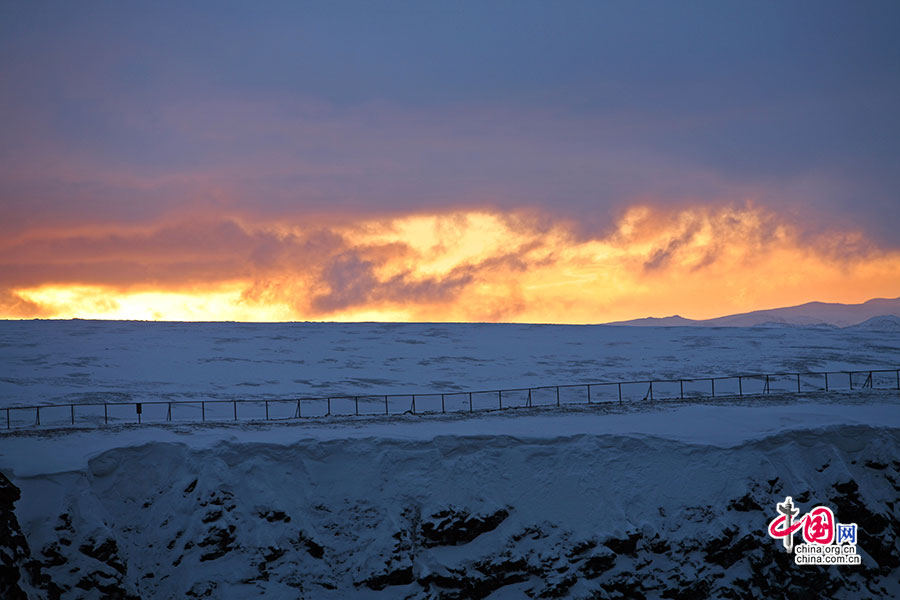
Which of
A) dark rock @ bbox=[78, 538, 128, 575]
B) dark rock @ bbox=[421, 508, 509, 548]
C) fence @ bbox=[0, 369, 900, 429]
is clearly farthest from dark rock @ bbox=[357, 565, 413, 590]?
fence @ bbox=[0, 369, 900, 429]

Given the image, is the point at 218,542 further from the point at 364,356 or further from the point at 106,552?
the point at 364,356

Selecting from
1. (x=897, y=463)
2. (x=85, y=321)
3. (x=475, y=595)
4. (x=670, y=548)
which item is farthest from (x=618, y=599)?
(x=85, y=321)

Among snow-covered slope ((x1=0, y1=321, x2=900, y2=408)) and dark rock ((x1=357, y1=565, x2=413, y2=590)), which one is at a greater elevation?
snow-covered slope ((x1=0, y1=321, x2=900, y2=408))

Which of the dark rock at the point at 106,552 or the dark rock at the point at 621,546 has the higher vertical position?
the dark rock at the point at 106,552

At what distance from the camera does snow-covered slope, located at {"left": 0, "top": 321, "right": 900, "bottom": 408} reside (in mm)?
61094

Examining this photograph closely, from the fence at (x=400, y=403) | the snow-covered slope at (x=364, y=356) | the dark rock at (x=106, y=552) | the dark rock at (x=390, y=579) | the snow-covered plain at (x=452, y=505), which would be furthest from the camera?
the snow-covered slope at (x=364, y=356)

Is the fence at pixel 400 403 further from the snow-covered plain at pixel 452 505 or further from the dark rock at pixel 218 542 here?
the dark rock at pixel 218 542

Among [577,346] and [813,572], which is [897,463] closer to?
[813,572]

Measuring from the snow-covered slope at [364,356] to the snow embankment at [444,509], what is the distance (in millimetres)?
22375

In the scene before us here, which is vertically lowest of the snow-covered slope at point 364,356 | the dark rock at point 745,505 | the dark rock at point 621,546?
the dark rock at point 621,546

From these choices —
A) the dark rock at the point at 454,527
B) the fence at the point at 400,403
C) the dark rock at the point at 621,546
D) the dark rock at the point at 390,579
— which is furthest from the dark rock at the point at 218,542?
the dark rock at the point at 621,546

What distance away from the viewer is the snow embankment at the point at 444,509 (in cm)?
3058

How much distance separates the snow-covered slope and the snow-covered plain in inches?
714

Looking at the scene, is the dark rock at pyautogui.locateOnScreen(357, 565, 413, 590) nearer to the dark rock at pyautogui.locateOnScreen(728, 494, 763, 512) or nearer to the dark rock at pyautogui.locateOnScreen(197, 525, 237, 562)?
the dark rock at pyautogui.locateOnScreen(197, 525, 237, 562)
